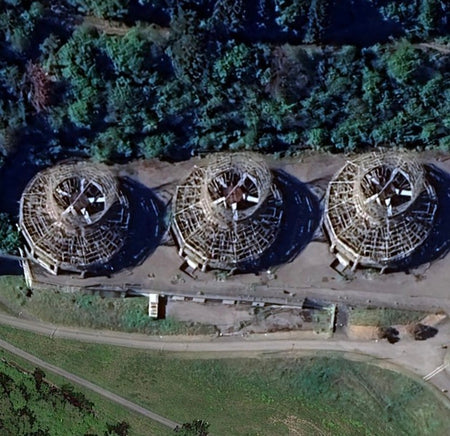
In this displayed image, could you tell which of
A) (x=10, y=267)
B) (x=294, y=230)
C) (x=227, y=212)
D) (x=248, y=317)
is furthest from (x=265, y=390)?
(x=10, y=267)

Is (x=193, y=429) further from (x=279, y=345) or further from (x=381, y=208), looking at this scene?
(x=381, y=208)

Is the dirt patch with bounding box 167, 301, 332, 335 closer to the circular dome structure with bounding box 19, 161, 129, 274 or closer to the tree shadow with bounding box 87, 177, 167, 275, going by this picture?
the tree shadow with bounding box 87, 177, 167, 275

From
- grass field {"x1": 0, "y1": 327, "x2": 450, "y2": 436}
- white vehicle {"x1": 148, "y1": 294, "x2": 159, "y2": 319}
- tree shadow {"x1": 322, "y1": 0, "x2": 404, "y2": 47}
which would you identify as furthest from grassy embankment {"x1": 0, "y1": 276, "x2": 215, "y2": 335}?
tree shadow {"x1": 322, "y1": 0, "x2": 404, "y2": 47}

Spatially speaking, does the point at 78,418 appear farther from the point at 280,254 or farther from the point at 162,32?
the point at 162,32

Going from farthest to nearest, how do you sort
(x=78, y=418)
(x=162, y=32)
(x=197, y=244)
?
(x=78, y=418)
(x=197, y=244)
(x=162, y=32)

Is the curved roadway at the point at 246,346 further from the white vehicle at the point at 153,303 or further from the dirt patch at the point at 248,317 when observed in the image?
the white vehicle at the point at 153,303

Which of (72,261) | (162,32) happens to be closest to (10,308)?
(72,261)
